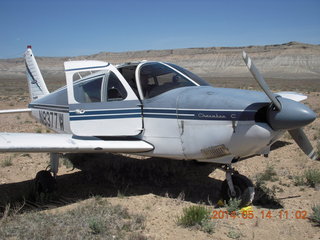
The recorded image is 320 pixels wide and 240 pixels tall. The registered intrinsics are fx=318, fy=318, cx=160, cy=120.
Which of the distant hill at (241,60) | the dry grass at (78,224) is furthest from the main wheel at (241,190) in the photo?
the distant hill at (241,60)


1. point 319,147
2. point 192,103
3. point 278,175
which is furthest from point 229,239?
point 319,147

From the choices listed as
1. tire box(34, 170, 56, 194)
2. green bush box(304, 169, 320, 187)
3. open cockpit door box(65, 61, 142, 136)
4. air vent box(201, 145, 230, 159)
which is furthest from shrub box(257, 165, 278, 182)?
tire box(34, 170, 56, 194)

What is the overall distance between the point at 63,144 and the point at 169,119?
1805mm

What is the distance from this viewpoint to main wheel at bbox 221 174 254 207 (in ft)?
16.6

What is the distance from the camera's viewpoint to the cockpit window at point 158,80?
5.55m

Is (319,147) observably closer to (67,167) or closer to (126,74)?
(126,74)

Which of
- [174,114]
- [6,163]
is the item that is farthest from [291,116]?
[6,163]

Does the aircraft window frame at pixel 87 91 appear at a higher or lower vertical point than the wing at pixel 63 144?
higher

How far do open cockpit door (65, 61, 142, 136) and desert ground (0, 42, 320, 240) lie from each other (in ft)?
4.03

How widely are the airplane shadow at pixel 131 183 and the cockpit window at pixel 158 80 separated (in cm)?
187

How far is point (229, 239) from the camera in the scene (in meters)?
4.13

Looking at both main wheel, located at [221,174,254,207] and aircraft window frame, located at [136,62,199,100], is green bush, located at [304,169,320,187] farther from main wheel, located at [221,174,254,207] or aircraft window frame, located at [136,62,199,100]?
aircraft window frame, located at [136,62,199,100]

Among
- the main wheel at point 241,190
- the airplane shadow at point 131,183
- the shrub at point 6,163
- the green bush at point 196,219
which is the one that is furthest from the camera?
the shrub at point 6,163

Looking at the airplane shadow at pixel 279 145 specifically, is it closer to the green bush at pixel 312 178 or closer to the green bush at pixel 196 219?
the green bush at pixel 312 178
